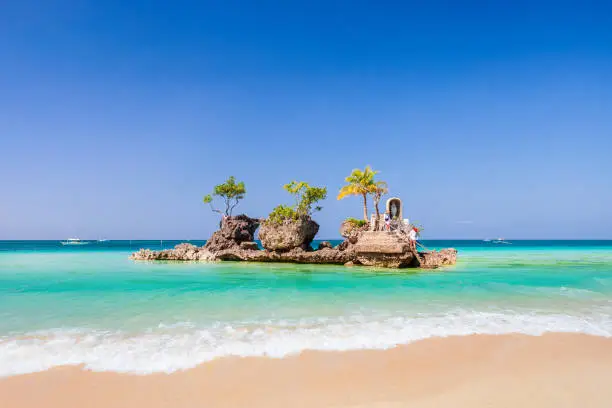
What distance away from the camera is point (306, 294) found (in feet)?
35.0

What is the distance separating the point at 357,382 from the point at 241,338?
224 cm

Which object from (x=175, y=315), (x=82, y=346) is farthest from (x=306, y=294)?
(x=82, y=346)

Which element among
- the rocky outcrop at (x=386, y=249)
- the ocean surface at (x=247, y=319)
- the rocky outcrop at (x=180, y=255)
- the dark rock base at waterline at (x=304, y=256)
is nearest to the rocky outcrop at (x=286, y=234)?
the dark rock base at waterline at (x=304, y=256)

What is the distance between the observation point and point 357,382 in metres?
4.02

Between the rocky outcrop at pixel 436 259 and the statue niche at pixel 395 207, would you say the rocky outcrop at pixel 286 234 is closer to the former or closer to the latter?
the statue niche at pixel 395 207

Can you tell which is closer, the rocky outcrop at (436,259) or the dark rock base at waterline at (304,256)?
the dark rock base at waterline at (304,256)

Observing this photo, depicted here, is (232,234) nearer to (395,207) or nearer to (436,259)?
(395,207)

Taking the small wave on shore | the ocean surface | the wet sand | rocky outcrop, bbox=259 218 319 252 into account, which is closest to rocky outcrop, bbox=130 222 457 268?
rocky outcrop, bbox=259 218 319 252

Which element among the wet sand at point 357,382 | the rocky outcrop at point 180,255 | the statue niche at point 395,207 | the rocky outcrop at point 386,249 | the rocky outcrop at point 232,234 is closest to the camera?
the wet sand at point 357,382

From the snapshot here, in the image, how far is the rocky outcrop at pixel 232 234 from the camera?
29.5 metres

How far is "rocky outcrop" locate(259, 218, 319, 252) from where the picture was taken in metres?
25.1

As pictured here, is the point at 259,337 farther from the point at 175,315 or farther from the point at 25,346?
the point at 25,346

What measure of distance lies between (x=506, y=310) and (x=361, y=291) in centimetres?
413

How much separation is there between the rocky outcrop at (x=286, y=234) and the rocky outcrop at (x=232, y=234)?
14.4 feet
